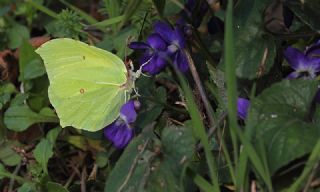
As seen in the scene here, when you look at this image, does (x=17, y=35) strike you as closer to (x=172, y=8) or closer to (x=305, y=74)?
(x=172, y=8)

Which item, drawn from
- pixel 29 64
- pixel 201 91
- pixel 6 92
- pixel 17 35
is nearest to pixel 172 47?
pixel 201 91

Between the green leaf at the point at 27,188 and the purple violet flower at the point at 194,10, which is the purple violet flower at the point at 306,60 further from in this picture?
the green leaf at the point at 27,188

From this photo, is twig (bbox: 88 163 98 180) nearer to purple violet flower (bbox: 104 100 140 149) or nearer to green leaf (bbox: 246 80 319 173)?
purple violet flower (bbox: 104 100 140 149)

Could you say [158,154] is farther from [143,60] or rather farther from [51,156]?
[51,156]

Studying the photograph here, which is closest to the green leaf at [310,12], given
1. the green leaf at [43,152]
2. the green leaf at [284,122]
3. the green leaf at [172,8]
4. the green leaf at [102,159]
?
the green leaf at [284,122]

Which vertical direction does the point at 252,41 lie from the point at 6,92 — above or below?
above

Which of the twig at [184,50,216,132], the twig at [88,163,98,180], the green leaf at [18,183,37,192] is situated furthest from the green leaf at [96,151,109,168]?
the twig at [184,50,216,132]
